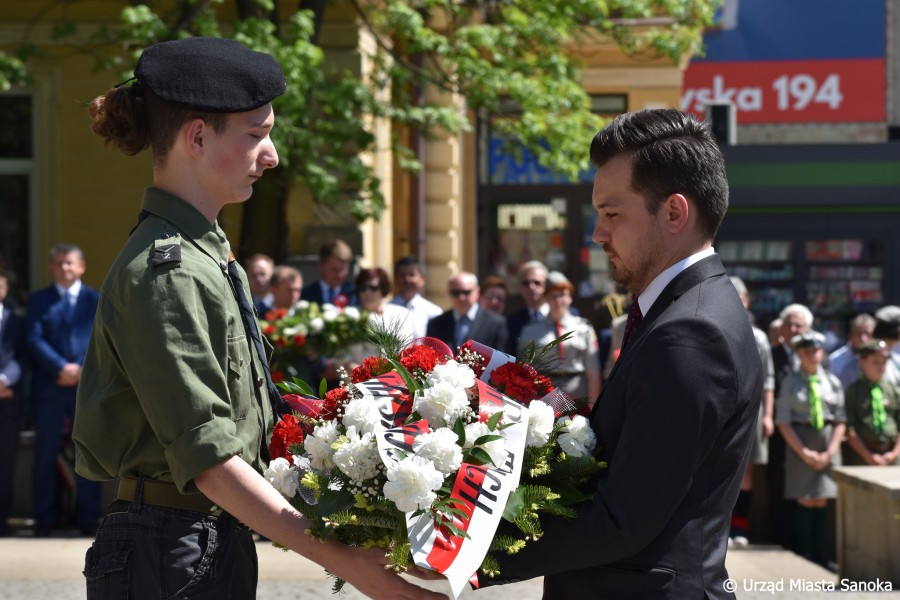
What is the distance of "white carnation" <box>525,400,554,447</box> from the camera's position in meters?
2.64

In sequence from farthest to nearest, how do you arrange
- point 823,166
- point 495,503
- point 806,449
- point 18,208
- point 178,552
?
point 823,166 < point 18,208 < point 806,449 < point 178,552 < point 495,503

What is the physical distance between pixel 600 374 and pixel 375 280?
1.89 meters

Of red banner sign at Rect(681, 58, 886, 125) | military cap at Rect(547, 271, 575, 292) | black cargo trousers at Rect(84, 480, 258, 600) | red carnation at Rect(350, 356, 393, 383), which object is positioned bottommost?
black cargo trousers at Rect(84, 480, 258, 600)

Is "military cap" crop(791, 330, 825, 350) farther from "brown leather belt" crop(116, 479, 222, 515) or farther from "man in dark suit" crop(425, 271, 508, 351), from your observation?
"brown leather belt" crop(116, 479, 222, 515)

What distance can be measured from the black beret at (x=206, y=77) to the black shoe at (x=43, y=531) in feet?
23.5

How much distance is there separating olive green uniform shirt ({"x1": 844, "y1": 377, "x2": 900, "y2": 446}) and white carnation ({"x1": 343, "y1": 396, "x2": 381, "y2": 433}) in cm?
791

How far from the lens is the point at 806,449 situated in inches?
380

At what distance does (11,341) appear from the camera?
31.2 ft

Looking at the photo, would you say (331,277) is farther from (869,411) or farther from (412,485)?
(412,485)

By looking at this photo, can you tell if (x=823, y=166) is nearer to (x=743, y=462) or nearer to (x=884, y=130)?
(x=884, y=130)

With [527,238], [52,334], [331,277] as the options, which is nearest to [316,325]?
[331,277]

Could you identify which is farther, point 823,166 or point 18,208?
point 823,166

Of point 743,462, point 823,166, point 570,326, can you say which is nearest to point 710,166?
point 743,462

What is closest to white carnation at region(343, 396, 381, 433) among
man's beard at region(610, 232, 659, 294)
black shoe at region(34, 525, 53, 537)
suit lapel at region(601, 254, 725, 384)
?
suit lapel at region(601, 254, 725, 384)
